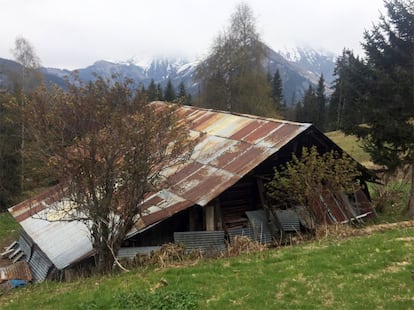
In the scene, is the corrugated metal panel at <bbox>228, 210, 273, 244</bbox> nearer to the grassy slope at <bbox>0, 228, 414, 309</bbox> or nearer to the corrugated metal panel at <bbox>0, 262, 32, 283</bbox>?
the grassy slope at <bbox>0, 228, 414, 309</bbox>

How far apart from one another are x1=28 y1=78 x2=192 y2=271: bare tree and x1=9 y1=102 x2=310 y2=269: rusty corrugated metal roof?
2.71 ft

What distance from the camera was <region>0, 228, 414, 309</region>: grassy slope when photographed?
279 inches

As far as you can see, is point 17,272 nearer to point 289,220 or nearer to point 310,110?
point 289,220

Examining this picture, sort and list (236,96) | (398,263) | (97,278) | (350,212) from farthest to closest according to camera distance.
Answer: (236,96) → (350,212) → (97,278) → (398,263)

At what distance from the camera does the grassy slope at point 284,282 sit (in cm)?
708

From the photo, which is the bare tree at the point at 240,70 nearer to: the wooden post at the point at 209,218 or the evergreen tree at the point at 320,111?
the wooden post at the point at 209,218

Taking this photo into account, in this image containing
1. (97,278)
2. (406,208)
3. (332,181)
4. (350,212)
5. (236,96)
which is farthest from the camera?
(236,96)

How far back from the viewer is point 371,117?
1695 cm

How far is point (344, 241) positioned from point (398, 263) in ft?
7.39

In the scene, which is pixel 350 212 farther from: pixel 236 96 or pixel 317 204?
pixel 236 96

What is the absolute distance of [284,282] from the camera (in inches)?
311

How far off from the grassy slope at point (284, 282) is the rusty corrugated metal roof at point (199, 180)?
259cm

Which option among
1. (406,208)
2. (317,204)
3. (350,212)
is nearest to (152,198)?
(317,204)

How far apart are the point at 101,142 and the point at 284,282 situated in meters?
5.01
